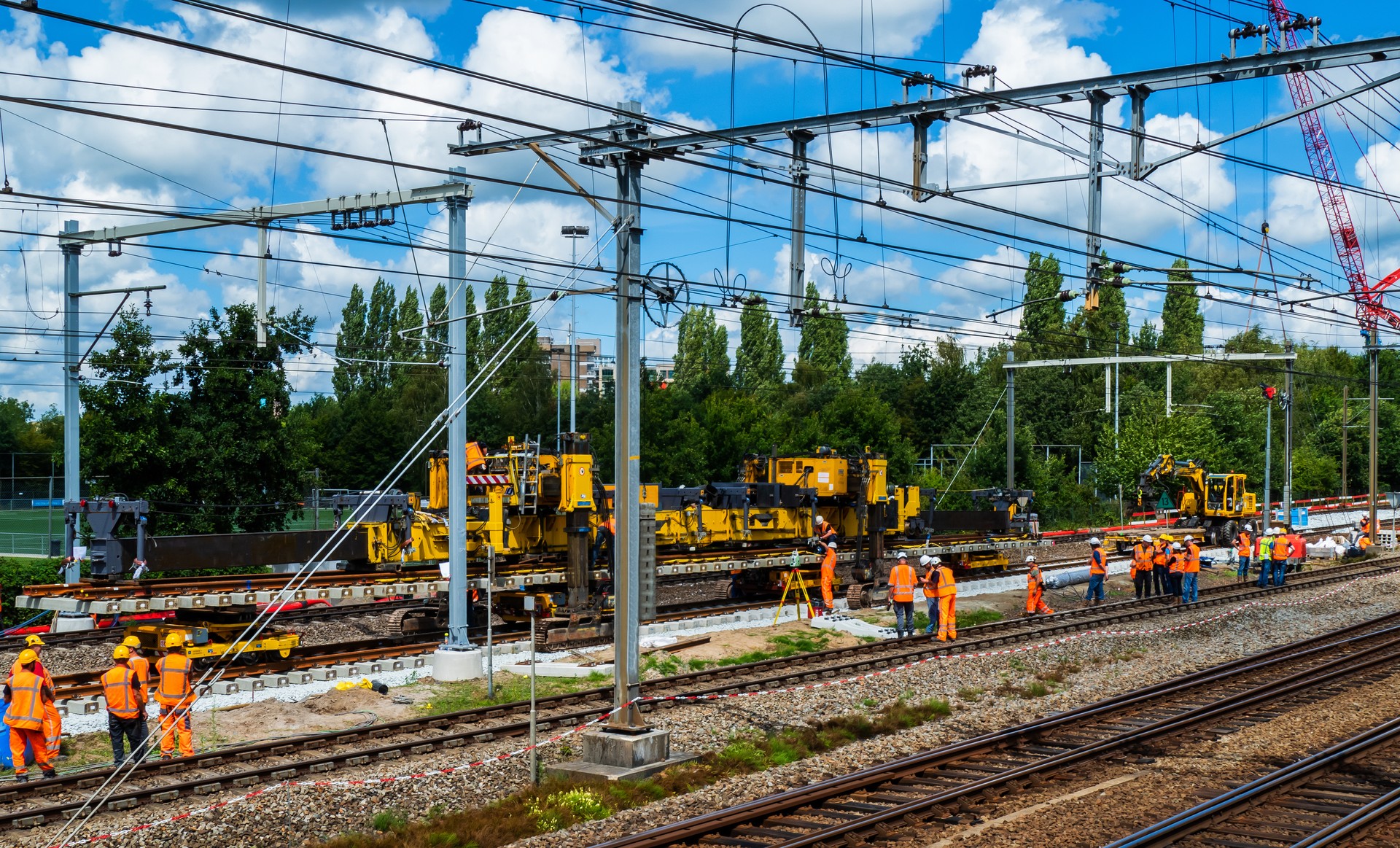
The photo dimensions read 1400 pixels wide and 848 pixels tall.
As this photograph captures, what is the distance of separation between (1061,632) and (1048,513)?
112 ft

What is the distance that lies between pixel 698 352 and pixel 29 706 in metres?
67.1

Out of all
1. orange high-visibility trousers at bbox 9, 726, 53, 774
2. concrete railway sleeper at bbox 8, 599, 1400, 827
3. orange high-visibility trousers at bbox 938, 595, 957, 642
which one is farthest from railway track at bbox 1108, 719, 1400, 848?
orange high-visibility trousers at bbox 9, 726, 53, 774

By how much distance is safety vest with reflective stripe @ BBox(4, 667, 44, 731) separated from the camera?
1286 centimetres

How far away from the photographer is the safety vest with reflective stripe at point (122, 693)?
1291cm

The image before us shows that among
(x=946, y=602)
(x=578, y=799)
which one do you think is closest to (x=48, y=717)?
Result: (x=578, y=799)

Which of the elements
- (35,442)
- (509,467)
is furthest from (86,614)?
(35,442)

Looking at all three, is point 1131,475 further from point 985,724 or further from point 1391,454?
point 985,724

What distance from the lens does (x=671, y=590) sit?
31500mm

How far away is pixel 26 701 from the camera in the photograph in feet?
42.2

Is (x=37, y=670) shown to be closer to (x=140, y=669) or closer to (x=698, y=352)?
(x=140, y=669)

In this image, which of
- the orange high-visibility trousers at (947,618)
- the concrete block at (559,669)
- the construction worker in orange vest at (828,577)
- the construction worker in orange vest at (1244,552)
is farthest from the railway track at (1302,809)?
the construction worker in orange vest at (1244,552)

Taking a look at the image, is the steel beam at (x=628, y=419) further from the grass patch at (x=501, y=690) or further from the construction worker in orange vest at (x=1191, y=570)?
the construction worker in orange vest at (x=1191, y=570)

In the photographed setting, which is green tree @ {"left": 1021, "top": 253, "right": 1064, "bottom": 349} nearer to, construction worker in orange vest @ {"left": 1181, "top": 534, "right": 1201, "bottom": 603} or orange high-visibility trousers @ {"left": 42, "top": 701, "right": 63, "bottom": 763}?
construction worker in orange vest @ {"left": 1181, "top": 534, "right": 1201, "bottom": 603}

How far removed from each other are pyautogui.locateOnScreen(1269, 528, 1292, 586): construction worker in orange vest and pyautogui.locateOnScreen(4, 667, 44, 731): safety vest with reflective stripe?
28.8 m
